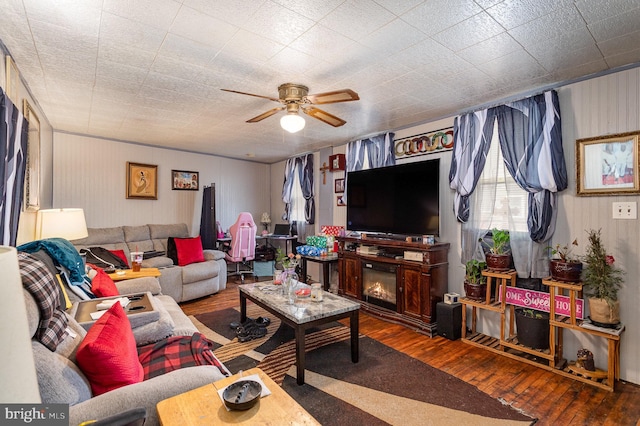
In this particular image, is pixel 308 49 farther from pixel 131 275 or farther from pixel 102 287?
pixel 131 275

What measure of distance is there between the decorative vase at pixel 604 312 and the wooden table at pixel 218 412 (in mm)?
2452

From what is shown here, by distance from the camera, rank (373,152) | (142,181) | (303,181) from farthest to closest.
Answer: (303,181), (142,181), (373,152)

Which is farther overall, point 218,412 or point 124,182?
point 124,182

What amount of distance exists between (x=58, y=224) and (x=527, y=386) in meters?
4.23

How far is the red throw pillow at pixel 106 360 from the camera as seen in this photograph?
1252mm

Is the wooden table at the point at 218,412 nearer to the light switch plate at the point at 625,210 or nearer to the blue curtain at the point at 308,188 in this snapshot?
the light switch plate at the point at 625,210

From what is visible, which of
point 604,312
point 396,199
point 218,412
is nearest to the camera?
point 218,412

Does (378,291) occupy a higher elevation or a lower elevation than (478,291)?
lower

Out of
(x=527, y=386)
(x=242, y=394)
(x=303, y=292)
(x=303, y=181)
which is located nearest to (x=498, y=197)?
(x=527, y=386)

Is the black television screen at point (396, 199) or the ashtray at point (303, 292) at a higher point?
the black television screen at point (396, 199)

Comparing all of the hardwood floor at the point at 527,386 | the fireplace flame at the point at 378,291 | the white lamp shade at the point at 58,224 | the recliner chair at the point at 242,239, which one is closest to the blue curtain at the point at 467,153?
the fireplace flame at the point at 378,291

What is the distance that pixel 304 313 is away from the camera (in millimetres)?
2465

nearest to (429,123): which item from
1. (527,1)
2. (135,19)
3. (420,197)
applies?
(420,197)

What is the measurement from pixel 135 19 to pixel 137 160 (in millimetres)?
3878
